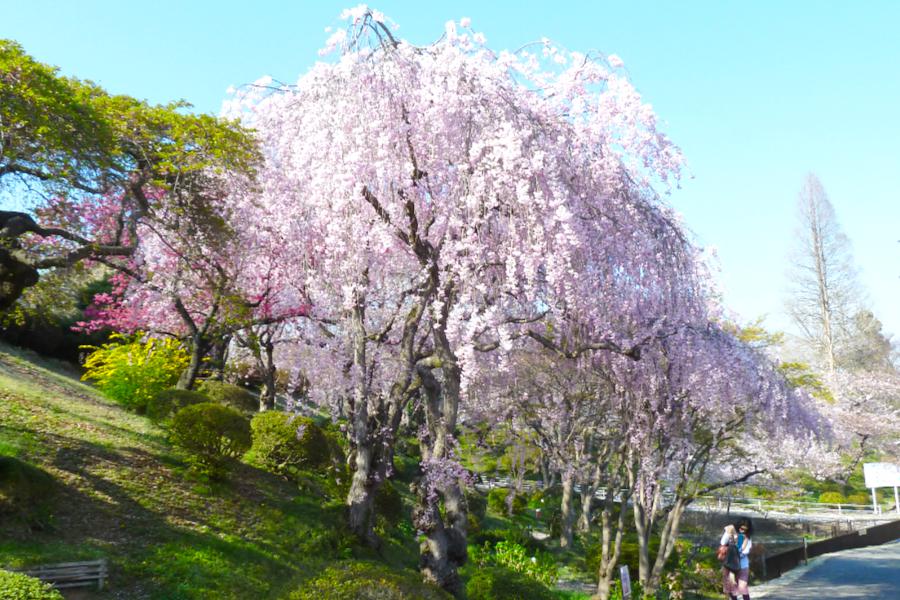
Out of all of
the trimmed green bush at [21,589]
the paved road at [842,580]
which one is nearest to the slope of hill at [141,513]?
the trimmed green bush at [21,589]

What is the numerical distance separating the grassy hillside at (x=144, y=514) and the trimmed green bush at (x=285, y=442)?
0.61 metres

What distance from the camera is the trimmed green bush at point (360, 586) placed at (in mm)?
5840

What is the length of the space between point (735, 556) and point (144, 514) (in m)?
10.2

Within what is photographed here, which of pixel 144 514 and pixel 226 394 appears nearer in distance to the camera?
pixel 144 514

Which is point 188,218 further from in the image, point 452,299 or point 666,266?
point 666,266

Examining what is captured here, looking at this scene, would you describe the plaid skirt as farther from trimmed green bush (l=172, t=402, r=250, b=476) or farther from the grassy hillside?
trimmed green bush (l=172, t=402, r=250, b=476)

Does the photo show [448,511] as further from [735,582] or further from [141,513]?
[735,582]

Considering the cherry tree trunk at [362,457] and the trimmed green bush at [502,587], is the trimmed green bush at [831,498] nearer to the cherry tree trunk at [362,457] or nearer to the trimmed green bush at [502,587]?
the cherry tree trunk at [362,457]

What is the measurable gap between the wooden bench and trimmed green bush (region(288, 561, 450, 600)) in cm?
442

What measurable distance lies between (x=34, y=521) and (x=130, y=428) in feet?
17.7

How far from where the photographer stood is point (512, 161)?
27.2ft

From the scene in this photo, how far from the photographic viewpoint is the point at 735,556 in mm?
12320

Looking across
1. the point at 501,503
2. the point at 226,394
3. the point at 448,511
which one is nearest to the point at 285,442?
the point at 226,394

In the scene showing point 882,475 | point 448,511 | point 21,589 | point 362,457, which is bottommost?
point 21,589
